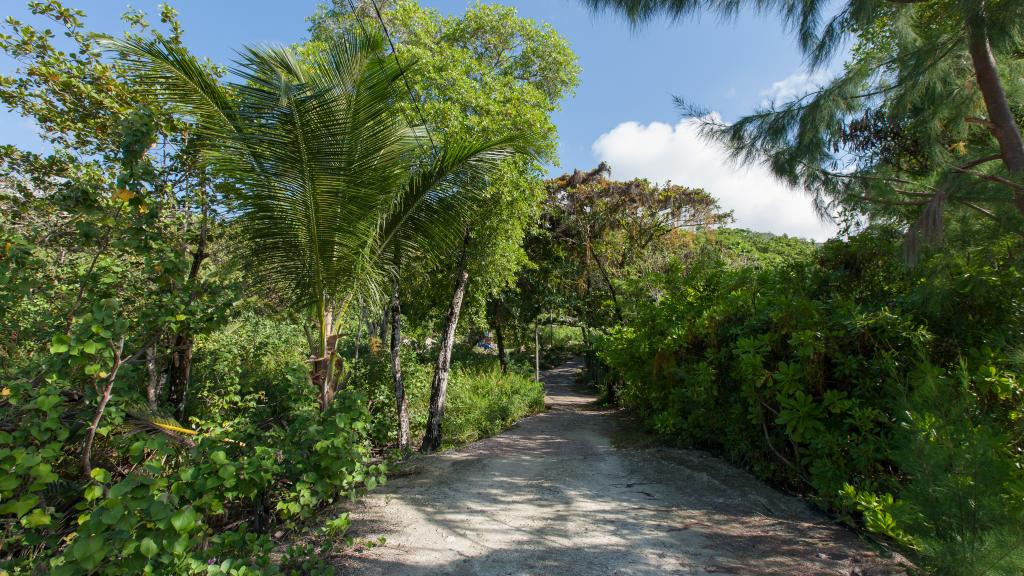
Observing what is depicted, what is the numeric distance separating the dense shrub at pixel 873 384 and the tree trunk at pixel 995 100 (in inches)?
29.5

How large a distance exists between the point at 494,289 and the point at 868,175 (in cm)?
564

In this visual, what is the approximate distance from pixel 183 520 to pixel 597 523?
9.28ft

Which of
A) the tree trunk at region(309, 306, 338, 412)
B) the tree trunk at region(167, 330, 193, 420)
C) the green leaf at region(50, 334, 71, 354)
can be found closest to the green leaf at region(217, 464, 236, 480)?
the green leaf at region(50, 334, 71, 354)

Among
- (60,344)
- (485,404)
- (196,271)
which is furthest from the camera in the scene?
(485,404)

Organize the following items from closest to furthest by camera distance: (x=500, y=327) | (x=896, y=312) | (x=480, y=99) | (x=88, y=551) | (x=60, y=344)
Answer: (x=88, y=551) < (x=60, y=344) < (x=896, y=312) < (x=480, y=99) < (x=500, y=327)

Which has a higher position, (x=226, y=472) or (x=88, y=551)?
(x=226, y=472)

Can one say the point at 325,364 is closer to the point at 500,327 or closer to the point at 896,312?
the point at 896,312

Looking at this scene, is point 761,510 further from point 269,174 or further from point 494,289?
point 494,289

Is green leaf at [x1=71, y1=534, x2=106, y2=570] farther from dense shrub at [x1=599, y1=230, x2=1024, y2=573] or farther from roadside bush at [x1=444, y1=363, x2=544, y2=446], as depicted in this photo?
roadside bush at [x1=444, y1=363, x2=544, y2=446]

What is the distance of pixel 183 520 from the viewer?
203 centimetres

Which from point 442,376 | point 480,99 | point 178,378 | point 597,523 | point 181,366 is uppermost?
point 480,99

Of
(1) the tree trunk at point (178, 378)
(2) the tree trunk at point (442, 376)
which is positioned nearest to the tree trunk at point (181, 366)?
(1) the tree trunk at point (178, 378)

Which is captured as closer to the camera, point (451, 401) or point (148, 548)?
point (148, 548)

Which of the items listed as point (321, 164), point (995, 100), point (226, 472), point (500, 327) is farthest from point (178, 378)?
point (500, 327)
